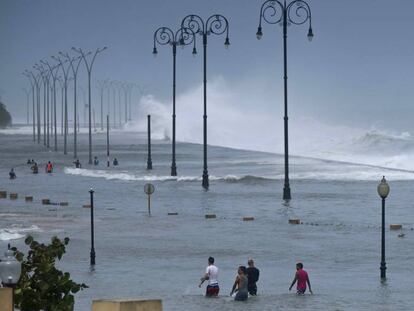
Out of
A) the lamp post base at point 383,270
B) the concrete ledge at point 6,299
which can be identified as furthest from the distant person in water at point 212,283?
the concrete ledge at point 6,299

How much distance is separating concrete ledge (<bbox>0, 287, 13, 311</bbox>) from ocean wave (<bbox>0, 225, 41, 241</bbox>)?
2761cm

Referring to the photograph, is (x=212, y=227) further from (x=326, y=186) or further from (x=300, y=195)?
(x=326, y=186)

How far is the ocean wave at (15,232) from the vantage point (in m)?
40.0

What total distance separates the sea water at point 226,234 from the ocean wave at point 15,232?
4cm

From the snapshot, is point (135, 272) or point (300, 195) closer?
point (135, 272)

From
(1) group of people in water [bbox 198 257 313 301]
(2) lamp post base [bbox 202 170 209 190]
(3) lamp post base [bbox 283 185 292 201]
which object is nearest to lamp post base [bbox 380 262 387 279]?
(1) group of people in water [bbox 198 257 313 301]

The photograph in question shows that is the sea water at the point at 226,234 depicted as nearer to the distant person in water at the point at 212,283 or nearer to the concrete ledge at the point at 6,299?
the distant person in water at the point at 212,283

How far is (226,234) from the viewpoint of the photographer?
41.8 m

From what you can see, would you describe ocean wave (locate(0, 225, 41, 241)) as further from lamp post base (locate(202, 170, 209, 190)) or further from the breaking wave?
the breaking wave

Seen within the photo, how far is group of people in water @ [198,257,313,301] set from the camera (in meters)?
26.0

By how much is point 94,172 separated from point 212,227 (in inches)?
1704

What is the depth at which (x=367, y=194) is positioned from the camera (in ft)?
204

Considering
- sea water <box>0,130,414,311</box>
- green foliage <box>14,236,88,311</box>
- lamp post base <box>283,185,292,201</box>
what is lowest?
sea water <box>0,130,414,311</box>

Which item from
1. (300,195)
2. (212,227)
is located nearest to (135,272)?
(212,227)
